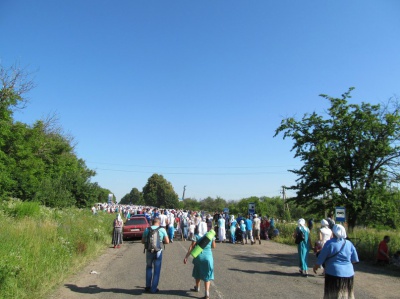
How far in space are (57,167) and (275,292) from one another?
141 feet

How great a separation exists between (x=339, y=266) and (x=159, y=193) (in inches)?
3844

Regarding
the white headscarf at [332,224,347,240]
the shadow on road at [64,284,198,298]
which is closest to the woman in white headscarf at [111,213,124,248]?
the shadow on road at [64,284,198,298]

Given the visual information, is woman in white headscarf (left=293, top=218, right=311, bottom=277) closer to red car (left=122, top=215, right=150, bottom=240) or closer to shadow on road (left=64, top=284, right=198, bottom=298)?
shadow on road (left=64, top=284, right=198, bottom=298)

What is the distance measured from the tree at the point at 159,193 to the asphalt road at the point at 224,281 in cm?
8469

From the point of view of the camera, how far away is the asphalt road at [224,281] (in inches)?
313

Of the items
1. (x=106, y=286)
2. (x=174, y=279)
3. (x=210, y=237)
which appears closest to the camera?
(x=210, y=237)

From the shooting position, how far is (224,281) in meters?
9.34

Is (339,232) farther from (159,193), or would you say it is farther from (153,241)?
(159,193)

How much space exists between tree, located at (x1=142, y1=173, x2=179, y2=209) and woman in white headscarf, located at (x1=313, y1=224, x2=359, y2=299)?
299 feet

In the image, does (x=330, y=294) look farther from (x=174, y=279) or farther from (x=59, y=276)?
(x=59, y=276)

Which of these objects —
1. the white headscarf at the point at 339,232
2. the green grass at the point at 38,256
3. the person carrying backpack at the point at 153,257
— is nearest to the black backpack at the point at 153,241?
the person carrying backpack at the point at 153,257

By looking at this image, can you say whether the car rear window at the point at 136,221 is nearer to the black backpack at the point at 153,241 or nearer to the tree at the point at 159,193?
the black backpack at the point at 153,241

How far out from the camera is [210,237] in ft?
24.8

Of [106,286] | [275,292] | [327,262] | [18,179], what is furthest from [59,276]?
[18,179]
